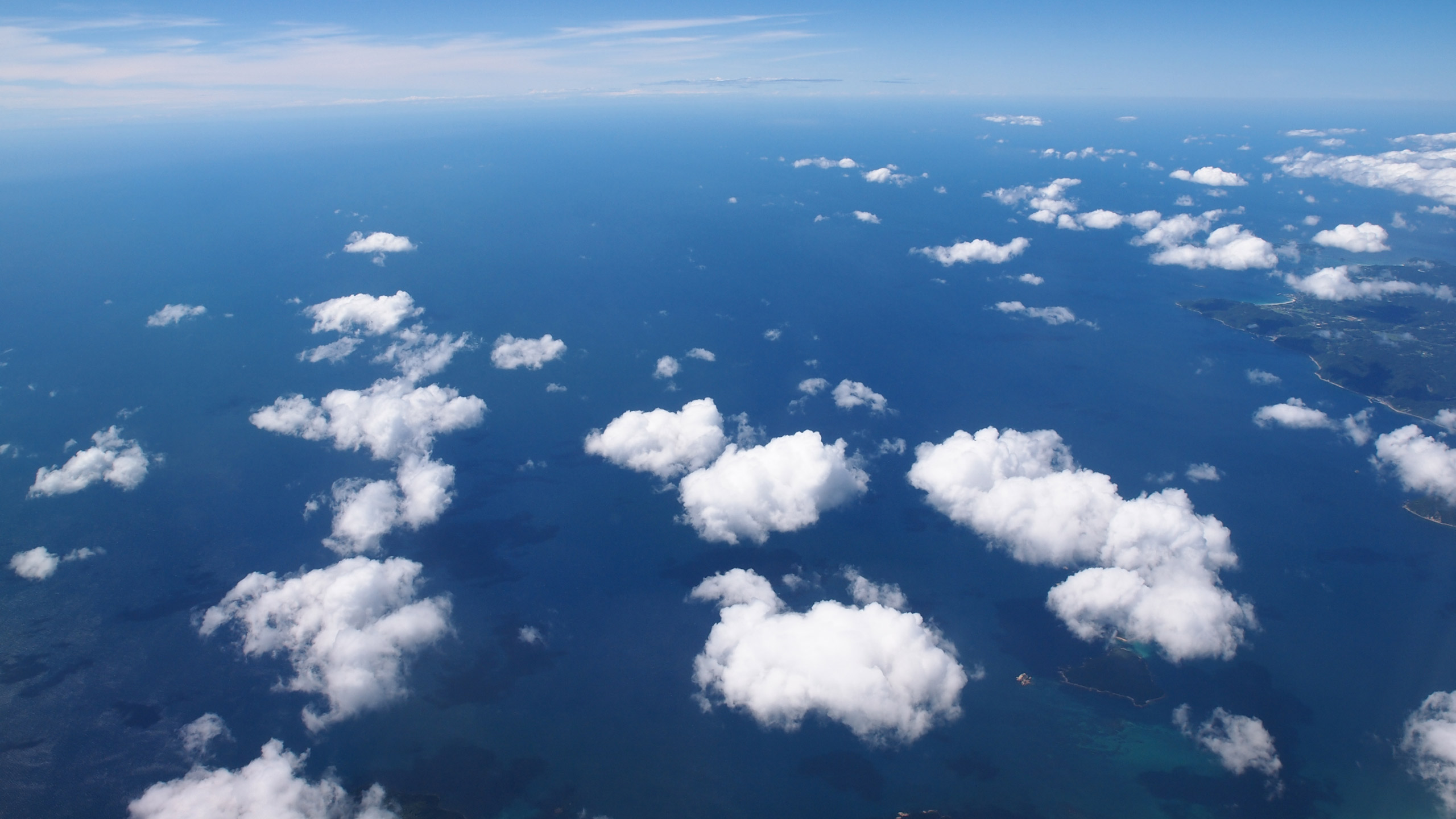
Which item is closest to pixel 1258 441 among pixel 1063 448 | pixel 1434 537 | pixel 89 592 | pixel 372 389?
pixel 1434 537

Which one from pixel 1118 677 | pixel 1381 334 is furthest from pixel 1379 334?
pixel 1118 677

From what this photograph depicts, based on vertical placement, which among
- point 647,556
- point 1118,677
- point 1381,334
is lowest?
point 1118,677

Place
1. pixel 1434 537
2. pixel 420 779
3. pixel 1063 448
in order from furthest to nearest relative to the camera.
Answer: pixel 1063 448 < pixel 1434 537 < pixel 420 779

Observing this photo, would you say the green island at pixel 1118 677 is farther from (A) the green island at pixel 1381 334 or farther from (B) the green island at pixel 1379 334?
(B) the green island at pixel 1379 334

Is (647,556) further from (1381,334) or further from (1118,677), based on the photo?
(1381,334)

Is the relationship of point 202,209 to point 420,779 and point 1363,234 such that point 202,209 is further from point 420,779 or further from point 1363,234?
A: point 1363,234

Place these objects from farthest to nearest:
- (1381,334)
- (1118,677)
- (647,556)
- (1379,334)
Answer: (1379,334) < (1381,334) < (647,556) < (1118,677)
